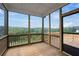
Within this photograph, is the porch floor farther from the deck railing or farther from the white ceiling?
the white ceiling

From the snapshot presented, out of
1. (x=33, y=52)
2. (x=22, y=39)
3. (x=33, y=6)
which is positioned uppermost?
(x=33, y=6)

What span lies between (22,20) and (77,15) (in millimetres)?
3442

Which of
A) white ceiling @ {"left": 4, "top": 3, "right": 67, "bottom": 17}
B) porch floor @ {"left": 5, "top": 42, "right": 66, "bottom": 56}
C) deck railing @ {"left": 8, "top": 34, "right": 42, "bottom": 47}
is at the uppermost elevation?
white ceiling @ {"left": 4, "top": 3, "right": 67, "bottom": 17}

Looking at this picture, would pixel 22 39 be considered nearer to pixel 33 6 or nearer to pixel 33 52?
pixel 33 52

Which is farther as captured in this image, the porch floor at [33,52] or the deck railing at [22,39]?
the deck railing at [22,39]

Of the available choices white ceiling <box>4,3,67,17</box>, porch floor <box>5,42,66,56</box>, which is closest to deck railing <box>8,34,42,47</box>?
porch floor <box>5,42,66,56</box>

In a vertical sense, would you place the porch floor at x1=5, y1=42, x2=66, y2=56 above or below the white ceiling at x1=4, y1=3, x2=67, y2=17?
below

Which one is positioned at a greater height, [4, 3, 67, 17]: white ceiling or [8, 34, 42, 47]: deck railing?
[4, 3, 67, 17]: white ceiling

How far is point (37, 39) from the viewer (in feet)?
21.9

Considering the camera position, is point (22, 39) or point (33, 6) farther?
point (22, 39)

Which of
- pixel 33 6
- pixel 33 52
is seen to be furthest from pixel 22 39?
pixel 33 6

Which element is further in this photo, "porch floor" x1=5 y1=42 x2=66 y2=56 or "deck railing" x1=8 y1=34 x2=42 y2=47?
"deck railing" x1=8 y1=34 x2=42 y2=47

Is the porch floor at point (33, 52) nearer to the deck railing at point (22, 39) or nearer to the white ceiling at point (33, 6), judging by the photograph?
the deck railing at point (22, 39)

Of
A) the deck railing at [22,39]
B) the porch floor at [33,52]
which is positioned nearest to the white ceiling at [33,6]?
the deck railing at [22,39]
